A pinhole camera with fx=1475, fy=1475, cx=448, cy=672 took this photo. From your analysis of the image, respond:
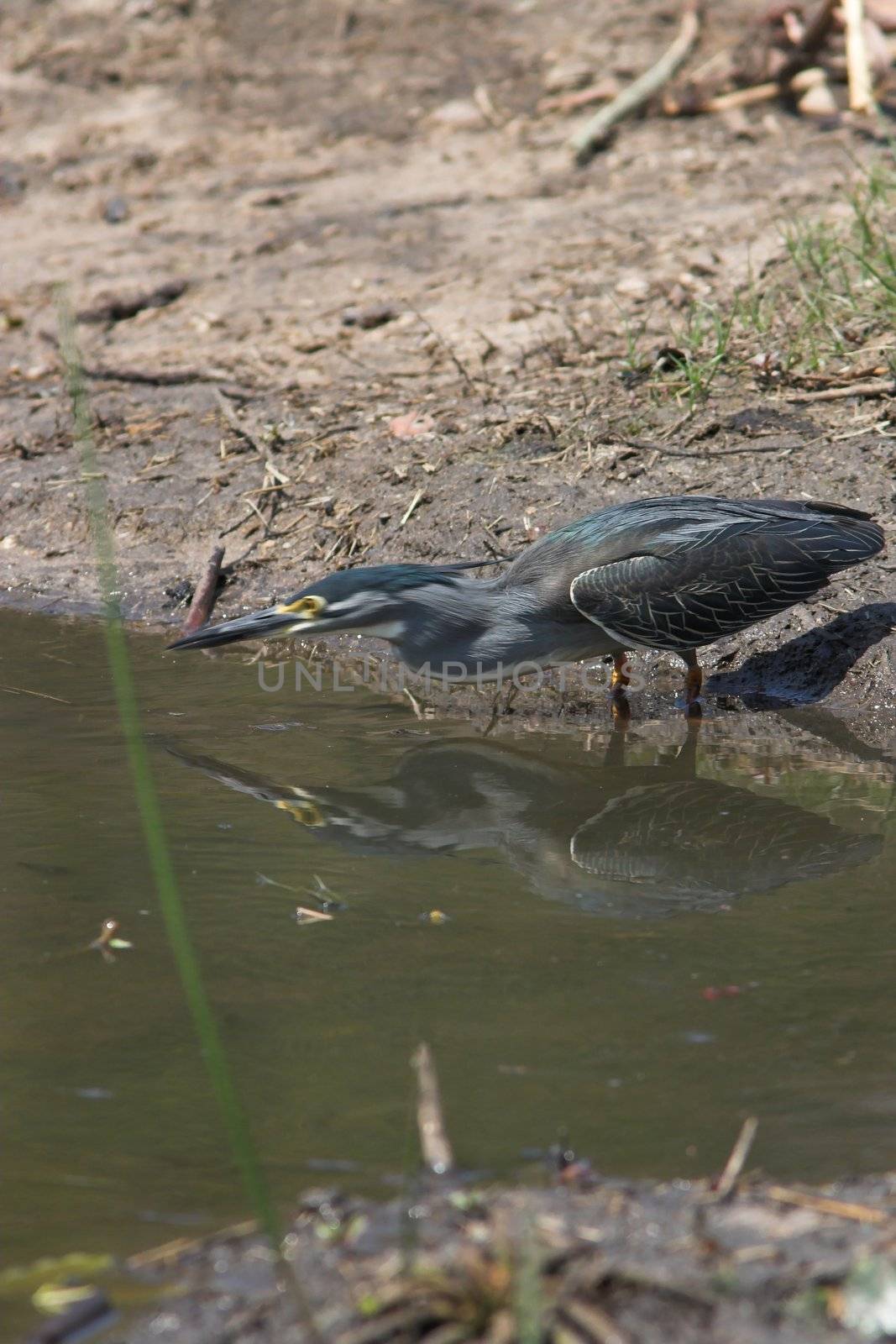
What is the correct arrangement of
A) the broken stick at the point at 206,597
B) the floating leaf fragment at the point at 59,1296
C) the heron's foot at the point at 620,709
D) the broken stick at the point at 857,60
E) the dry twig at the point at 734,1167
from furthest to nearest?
the broken stick at the point at 857,60, the broken stick at the point at 206,597, the heron's foot at the point at 620,709, the dry twig at the point at 734,1167, the floating leaf fragment at the point at 59,1296

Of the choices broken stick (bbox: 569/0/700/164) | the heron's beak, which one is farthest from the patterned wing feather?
broken stick (bbox: 569/0/700/164)

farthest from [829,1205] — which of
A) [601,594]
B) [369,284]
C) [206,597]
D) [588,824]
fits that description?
[369,284]

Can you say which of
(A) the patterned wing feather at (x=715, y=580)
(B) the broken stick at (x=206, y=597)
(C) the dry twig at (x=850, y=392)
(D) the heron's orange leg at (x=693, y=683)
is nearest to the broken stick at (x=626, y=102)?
(C) the dry twig at (x=850, y=392)

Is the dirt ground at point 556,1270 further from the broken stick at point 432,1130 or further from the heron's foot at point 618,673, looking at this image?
the heron's foot at point 618,673

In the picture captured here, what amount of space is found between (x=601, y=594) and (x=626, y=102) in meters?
5.66

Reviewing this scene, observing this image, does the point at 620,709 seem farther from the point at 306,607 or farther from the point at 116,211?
the point at 116,211

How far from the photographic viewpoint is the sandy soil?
6.92 meters

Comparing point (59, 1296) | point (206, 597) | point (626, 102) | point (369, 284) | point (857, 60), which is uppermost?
point (857, 60)

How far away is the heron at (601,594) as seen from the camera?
218 inches

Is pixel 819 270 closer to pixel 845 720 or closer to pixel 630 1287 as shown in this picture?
pixel 845 720

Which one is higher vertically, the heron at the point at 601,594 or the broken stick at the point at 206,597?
the heron at the point at 601,594

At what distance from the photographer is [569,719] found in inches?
229

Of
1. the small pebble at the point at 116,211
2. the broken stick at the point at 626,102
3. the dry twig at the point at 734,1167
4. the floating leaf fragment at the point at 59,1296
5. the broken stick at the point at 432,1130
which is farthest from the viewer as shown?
the small pebble at the point at 116,211

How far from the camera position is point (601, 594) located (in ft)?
18.1
